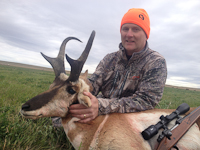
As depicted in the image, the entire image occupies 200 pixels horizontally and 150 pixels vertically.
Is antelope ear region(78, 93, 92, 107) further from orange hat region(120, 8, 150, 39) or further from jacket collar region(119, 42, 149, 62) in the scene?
orange hat region(120, 8, 150, 39)

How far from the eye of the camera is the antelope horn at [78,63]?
2.74 metres

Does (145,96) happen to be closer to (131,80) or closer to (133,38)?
(131,80)

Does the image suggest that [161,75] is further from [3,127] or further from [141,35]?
[3,127]

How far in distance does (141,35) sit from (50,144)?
143 inches

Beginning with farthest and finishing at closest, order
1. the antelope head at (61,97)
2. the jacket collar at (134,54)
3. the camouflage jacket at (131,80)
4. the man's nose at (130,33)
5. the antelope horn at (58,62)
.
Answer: the man's nose at (130,33) → the jacket collar at (134,54) → the antelope horn at (58,62) → the camouflage jacket at (131,80) → the antelope head at (61,97)

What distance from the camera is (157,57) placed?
146 inches

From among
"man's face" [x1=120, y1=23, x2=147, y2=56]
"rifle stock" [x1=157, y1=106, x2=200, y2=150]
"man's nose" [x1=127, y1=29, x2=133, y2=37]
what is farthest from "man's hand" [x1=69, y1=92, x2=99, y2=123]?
"man's nose" [x1=127, y1=29, x2=133, y2=37]

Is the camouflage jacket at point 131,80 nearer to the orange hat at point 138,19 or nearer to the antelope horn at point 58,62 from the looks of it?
the orange hat at point 138,19

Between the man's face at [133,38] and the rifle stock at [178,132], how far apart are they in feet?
7.36

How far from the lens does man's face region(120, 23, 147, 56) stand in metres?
3.95

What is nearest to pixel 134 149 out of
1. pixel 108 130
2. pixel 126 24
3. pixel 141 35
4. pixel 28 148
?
pixel 108 130

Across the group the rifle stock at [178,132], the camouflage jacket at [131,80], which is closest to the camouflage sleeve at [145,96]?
the camouflage jacket at [131,80]

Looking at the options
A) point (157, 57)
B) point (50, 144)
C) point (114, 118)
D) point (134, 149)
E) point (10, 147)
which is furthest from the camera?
point (157, 57)

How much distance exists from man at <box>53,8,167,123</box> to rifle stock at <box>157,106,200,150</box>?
2.41 feet
